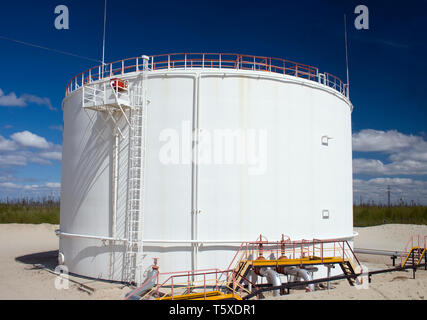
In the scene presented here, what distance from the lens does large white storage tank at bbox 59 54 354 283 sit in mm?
13484

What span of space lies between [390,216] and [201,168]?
4499cm

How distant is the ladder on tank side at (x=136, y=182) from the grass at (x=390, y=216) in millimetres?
40728

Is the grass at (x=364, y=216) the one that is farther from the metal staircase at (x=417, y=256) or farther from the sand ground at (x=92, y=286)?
the metal staircase at (x=417, y=256)

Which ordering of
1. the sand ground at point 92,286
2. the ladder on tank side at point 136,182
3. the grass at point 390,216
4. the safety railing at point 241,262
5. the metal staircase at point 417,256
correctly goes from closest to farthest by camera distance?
the sand ground at point 92,286, the safety railing at point 241,262, the ladder on tank side at point 136,182, the metal staircase at point 417,256, the grass at point 390,216

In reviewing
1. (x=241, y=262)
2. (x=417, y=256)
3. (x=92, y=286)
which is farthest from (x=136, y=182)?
(x=417, y=256)

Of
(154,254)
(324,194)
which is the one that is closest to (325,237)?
(324,194)

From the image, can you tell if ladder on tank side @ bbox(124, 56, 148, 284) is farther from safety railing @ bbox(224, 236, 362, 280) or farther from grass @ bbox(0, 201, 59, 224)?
grass @ bbox(0, 201, 59, 224)

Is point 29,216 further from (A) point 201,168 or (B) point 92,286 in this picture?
(A) point 201,168

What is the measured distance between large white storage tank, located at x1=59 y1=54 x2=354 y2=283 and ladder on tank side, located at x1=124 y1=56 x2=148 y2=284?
77mm

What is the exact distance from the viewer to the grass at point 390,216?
Answer: 47.7 metres

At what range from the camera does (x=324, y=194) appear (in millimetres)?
15258

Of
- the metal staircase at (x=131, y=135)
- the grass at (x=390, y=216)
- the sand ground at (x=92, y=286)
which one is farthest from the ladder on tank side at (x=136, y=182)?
the grass at (x=390, y=216)

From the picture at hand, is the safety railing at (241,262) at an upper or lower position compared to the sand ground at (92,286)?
upper

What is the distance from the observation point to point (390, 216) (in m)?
50.0
